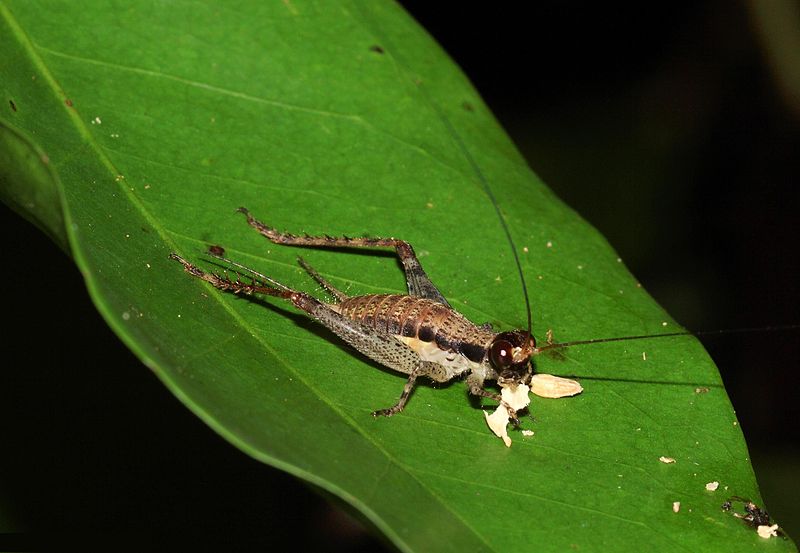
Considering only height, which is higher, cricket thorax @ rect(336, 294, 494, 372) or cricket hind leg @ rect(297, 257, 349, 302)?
cricket hind leg @ rect(297, 257, 349, 302)

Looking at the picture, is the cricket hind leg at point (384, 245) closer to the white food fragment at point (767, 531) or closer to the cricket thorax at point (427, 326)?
the cricket thorax at point (427, 326)

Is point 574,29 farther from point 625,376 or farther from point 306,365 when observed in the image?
point 306,365

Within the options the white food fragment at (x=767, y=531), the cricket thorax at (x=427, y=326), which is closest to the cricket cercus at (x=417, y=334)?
the cricket thorax at (x=427, y=326)

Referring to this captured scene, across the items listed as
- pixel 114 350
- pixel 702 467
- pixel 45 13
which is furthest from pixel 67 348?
pixel 702 467

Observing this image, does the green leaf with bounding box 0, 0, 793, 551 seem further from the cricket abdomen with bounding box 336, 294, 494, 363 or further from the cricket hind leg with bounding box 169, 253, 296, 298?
the cricket abdomen with bounding box 336, 294, 494, 363

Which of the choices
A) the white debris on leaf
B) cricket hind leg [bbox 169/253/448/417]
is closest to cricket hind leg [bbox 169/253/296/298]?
cricket hind leg [bbox 169/253/448/417]

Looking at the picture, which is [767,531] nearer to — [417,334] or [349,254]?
[417,334]

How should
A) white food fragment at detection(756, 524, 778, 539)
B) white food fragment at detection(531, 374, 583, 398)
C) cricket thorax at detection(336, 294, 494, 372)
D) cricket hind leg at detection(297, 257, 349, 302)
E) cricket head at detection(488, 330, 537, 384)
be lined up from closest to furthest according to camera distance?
white food fragment at detection(756, 524, 778, 539) → white food fragment at detection(531, 374, 583, 398) → cricket hind leg at detection(297, 257, 349, 302) → cricket head at detection(488, 330, 537, 384) → cricket thorax at detection(336, 294, 494, 372)
